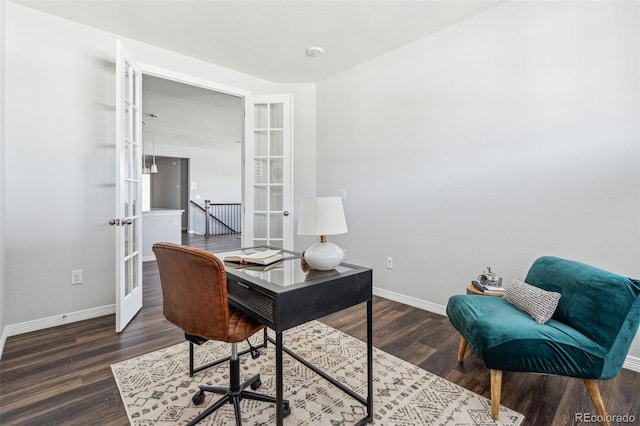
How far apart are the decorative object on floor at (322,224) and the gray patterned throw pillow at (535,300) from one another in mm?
1132

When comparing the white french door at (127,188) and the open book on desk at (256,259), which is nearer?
the open book on desk at (256,259)

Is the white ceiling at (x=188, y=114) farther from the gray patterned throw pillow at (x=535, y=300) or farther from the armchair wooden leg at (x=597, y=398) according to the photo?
the armchair wooden leg at (x=597, y=398)

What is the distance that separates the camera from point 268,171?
369 centimetres

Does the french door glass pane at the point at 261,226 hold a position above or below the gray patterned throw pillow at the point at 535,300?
above

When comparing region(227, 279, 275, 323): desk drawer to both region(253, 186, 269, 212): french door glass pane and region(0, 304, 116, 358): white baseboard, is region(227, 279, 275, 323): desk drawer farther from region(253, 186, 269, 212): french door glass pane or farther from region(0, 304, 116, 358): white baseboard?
region(253, 186, 269, 212): french door glass pane

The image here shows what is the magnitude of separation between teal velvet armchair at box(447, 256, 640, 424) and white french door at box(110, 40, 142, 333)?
8.50 ft

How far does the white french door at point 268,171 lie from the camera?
142 inches

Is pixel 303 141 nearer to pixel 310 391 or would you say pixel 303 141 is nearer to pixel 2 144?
pixel 2 144

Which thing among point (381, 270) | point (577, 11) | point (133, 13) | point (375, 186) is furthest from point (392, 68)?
point (133, 13)

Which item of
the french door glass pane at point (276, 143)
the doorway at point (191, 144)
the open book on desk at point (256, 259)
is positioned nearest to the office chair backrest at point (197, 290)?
the open book on desk at point (256, 259)

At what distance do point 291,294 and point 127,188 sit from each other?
2.19m

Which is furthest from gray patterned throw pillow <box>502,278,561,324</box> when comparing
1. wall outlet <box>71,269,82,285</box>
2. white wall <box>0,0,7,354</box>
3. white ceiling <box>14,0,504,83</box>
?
white wall <box>0,0,7,354</box>

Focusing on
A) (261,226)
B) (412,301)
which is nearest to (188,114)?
(261,226)

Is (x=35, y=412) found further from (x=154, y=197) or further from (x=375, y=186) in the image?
(x=154, y=197)
